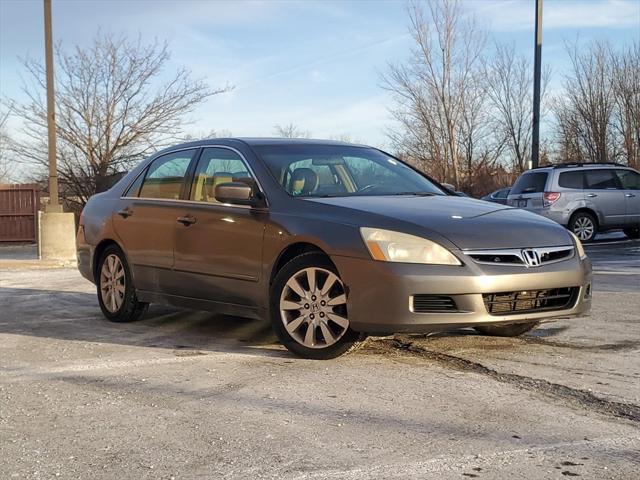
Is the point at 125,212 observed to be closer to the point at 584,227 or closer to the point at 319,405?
the point at 319,405

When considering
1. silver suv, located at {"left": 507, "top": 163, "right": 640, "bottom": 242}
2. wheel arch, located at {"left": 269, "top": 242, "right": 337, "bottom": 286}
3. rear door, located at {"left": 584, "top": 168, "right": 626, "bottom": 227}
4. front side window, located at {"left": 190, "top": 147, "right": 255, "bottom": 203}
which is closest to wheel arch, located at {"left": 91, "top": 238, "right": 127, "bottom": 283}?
front side window, located at {"left": 190, "top": 147, "right": 255, "bottom": 203}

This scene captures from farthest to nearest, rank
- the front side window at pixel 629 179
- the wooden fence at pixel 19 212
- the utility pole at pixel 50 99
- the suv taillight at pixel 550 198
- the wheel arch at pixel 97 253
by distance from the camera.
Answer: the wooden fence at pixel 19 212
the front side window at pixel 629 179
the suv taillight at pixel 550 198
the utility pole at pixel 50 99
the wheel arch at pixel 97 253

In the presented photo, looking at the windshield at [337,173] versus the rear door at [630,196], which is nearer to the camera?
the windshield at [337,173]

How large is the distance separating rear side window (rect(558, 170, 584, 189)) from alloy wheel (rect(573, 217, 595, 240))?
2.31 ft

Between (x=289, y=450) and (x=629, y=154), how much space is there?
88.0 ft

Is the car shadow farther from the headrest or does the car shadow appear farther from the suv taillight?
the suv taillight

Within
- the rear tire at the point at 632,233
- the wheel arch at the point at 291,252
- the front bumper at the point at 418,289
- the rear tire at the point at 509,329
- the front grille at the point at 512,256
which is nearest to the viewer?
the front bumper at the point at 418,289

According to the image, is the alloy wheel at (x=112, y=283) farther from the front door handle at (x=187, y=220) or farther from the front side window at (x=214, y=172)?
the front side window at (x=214, y=172)

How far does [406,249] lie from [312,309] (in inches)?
30.9

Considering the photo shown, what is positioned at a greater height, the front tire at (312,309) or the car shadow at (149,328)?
the front tire at (312,309)

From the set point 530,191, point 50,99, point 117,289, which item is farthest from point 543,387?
point 50,99

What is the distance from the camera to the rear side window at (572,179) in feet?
53.1

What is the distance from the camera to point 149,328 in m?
6.81

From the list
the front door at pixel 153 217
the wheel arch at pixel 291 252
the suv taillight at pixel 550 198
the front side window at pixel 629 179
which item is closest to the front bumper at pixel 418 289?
the wheel arch at pixel 291 252
